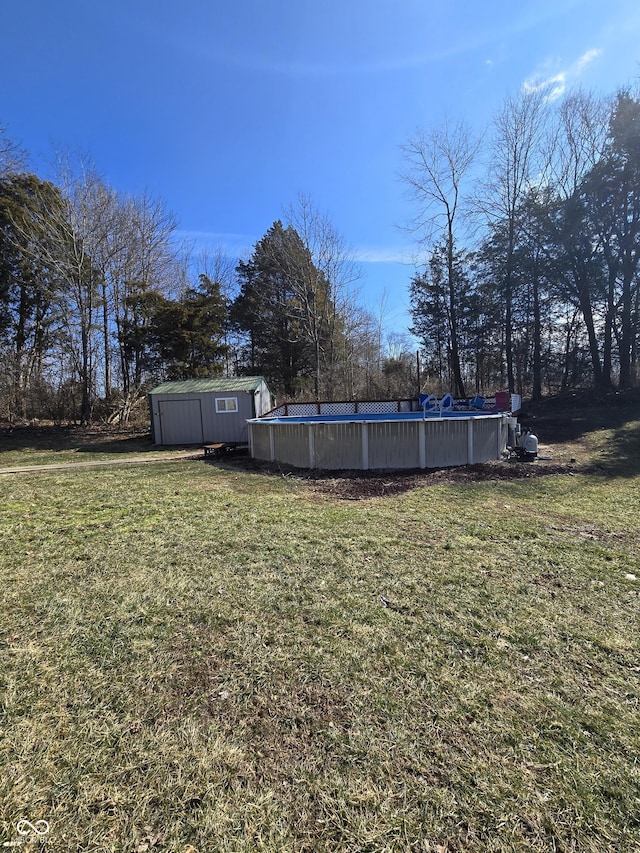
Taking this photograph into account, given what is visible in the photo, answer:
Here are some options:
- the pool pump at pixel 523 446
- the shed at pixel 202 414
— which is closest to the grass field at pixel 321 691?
the pool pump at pixel 523 446

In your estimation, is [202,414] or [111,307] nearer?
[202,414]

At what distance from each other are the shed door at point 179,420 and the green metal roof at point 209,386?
450 millimetres

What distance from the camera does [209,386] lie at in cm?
1428

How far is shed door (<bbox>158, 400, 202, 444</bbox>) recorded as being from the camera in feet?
45.1

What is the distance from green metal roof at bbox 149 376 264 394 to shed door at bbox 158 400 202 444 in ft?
1.47

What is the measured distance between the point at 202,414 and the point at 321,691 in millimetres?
12689

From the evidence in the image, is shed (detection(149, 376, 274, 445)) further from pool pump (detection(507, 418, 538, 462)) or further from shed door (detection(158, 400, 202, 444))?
pool pump (detection(507, 418, 538, 462))

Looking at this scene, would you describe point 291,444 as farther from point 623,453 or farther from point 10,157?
point 10,157

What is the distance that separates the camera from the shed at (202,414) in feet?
45.0

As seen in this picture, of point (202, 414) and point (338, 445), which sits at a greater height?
point (202, 414)

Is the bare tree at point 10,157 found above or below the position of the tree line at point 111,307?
above

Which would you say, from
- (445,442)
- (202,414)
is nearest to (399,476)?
(445,442)

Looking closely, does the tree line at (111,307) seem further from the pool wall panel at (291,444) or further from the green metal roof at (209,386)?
the pool wall panel at (291,444)

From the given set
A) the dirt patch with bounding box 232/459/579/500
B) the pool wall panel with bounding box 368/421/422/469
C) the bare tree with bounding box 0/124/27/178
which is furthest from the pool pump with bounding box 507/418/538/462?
the bare tree with bounding box 0/124/27/178
